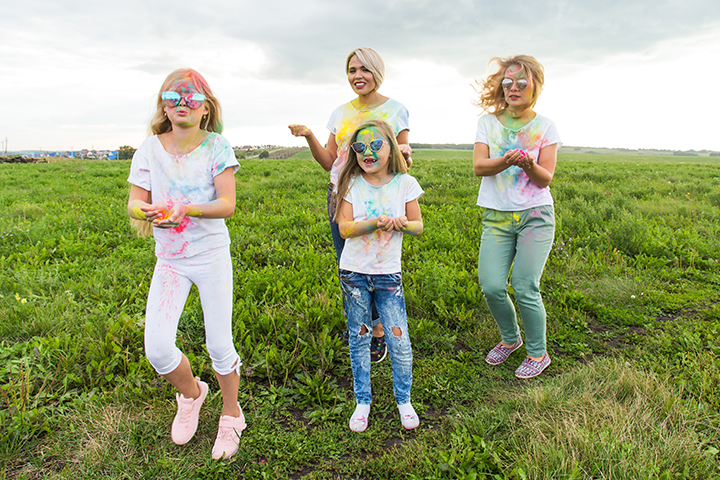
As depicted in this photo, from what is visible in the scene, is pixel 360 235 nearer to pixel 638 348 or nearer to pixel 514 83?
pixel 514 83

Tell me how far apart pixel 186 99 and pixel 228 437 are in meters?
2.13

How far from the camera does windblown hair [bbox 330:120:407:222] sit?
9.45 ft

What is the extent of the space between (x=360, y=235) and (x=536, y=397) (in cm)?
162

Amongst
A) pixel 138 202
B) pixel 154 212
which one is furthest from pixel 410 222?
pixel 138 202

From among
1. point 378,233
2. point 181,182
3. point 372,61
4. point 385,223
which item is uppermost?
point 372,61

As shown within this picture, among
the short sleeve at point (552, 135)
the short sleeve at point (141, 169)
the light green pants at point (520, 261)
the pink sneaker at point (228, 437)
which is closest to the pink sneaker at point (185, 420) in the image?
the pink sneaker at point (228, 437)

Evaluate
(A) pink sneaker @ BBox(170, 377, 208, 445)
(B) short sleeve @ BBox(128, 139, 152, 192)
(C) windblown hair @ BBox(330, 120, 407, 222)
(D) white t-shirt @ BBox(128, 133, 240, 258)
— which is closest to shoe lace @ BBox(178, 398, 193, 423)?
(A) pink sneaker @ BBox(170, 377, 208, 445)

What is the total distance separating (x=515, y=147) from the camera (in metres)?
3.49

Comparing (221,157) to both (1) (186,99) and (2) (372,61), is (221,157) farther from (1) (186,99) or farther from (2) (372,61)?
(2) (372,61)

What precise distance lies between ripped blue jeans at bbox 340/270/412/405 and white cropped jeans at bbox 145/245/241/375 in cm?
79

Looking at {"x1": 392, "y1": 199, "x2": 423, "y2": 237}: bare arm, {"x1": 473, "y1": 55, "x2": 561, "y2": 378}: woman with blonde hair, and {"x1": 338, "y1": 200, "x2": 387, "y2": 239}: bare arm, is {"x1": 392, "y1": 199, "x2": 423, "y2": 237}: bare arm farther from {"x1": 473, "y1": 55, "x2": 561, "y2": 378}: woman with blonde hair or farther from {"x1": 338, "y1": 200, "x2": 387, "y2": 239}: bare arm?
{"x1": 473, "y1": 55, "x2": 561, "y2": 378}: woman with blonde hair

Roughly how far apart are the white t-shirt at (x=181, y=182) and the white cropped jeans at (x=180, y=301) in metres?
0.08

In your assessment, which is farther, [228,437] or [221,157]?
[228,437]

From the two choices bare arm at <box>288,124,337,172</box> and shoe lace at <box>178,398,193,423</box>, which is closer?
shoe lace at <box>178,398,193,423</box>
